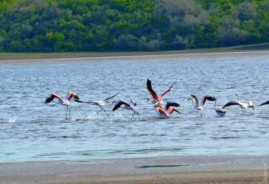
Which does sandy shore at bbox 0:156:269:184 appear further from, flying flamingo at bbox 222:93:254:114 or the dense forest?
A: the dense forest

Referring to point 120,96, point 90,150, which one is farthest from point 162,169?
point 120,96

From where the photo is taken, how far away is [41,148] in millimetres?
14945

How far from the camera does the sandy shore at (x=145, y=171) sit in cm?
1117

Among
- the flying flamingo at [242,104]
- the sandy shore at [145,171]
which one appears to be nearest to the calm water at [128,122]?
the flying flamingo at [242,104]

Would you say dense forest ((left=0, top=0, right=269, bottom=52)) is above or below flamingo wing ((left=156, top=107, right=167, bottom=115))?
below

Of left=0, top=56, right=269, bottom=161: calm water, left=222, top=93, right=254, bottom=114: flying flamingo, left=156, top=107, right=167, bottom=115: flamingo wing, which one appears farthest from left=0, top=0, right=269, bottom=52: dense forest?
left=156, top=107, right=167, bottom=115: flamingo wing

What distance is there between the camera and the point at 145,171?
11.8 meters

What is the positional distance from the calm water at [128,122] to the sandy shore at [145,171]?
85cm

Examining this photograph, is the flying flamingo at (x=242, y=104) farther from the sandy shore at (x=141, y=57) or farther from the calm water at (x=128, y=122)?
the sandy shore at (x=141, y=57)

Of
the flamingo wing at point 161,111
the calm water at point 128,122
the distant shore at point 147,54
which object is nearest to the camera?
the calm water at point 128,122

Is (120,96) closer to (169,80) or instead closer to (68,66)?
(169,80)

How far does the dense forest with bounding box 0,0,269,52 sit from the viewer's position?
2152 inches

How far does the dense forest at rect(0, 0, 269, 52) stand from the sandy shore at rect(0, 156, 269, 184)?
135 feet

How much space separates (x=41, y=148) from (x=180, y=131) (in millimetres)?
2800
